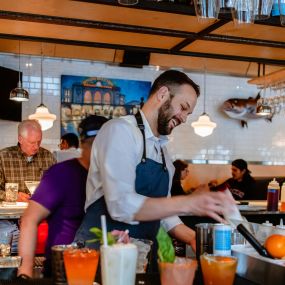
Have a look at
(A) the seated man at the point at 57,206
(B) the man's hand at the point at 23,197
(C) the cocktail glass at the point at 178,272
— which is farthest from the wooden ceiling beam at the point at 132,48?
(C) the cocktail glass at the point at 178,272

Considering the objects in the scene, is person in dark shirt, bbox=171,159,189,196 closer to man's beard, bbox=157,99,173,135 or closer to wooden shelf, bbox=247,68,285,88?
wooden shelf, bbox=247,68,285,88

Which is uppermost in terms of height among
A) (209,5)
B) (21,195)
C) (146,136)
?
(209,5)

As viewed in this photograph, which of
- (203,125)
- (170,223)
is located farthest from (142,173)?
(203,125)

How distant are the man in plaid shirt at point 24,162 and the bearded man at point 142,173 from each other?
8.21 feet

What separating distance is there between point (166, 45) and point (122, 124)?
2.86 m

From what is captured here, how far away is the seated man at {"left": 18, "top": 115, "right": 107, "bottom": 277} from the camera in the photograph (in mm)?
2406

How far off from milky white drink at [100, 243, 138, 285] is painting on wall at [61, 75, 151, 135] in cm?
623

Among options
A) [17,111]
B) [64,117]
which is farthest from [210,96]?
[17,111]

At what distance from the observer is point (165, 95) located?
7.47 ft

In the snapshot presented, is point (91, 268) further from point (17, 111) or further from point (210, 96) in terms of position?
point (210, 96)

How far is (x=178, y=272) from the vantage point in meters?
1.39

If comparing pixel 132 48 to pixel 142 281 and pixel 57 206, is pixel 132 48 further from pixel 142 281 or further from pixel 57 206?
pixel 142 281

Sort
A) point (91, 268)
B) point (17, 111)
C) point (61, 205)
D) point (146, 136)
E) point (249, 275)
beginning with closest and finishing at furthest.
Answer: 1. point (91, 268)
2. point (249, 275)
3. point (146, 136)
4. point (61, 205)
5. point (17, 111)

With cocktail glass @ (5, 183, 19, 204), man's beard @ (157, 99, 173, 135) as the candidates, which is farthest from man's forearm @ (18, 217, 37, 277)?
cocktail glass @ (5, 183, 19, 204)
